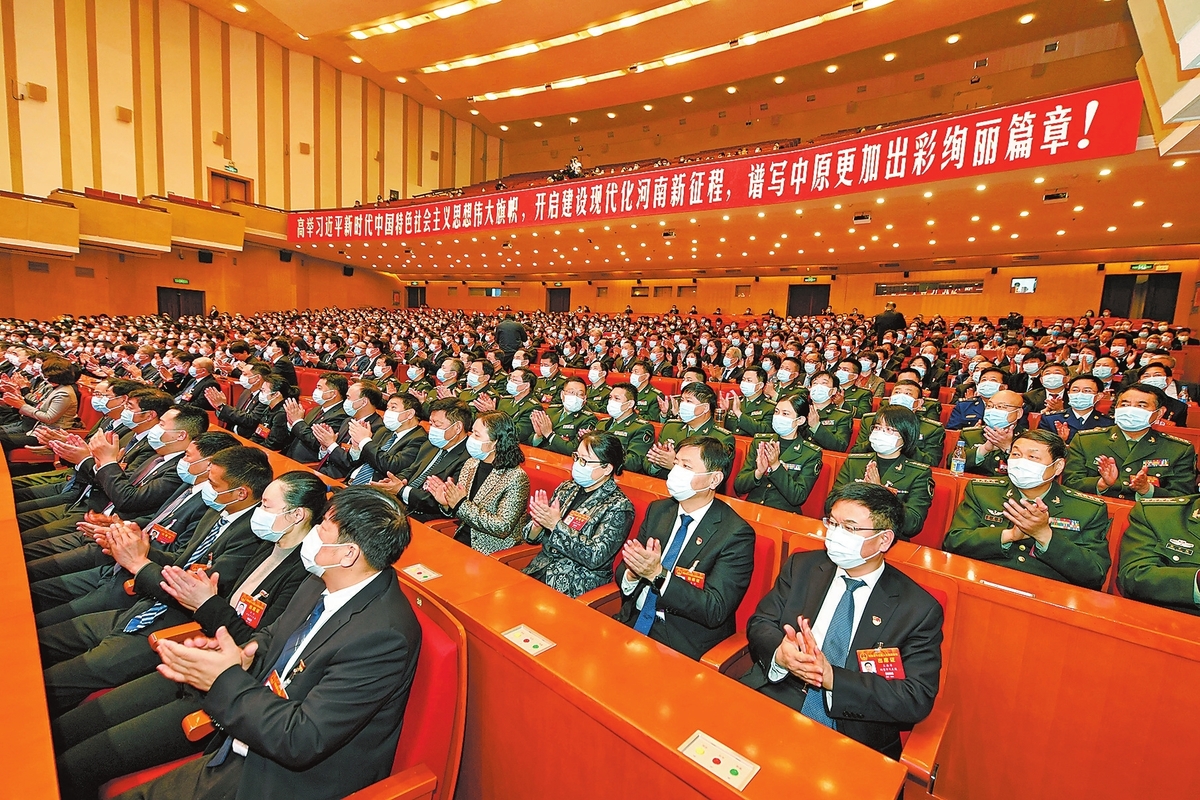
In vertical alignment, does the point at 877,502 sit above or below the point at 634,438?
above

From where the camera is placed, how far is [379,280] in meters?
28.1

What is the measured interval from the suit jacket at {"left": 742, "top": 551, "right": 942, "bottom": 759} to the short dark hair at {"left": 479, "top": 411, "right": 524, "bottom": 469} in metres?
1.56

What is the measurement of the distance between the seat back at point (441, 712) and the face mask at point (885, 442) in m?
2.51

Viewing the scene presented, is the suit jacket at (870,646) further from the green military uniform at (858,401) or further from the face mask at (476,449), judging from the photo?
the green military uniform at (858,401)

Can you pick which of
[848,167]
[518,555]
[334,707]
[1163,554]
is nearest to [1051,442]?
[1163,554]

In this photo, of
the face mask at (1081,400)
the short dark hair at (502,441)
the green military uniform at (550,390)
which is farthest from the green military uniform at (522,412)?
the face mask at (1081,400)

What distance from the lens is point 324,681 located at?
4.56ft

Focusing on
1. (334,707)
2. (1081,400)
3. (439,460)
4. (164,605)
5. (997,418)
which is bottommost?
(164,605)

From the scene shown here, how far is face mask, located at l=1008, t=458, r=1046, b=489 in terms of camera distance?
7.97ft

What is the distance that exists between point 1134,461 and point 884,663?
110 inches

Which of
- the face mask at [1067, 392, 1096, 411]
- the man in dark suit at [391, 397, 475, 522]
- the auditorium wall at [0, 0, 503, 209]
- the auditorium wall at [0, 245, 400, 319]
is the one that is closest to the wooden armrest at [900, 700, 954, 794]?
the man in dark suit at [391, 397, 475, 522]

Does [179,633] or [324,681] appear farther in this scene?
[179,633]

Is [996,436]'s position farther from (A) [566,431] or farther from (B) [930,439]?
(A) [566,431]

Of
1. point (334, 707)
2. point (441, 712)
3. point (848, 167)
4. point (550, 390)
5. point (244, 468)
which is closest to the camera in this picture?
point (334, 707)
